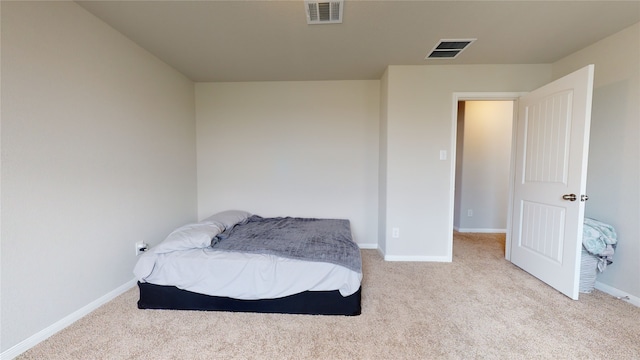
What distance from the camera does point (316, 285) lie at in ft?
5.90

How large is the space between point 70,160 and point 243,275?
1456 millimetres

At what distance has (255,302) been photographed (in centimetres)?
184

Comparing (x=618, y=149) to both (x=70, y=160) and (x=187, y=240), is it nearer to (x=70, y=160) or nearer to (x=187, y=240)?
(x=187, y=240)

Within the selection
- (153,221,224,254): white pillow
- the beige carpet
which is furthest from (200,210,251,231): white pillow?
the beige carpet

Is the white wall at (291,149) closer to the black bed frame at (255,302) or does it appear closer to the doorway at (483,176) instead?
the black bed frame at (255,302)

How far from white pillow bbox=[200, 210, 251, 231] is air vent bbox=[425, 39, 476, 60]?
272cm

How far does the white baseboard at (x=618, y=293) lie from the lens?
1944 mm

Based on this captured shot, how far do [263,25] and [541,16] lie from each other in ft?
7.04

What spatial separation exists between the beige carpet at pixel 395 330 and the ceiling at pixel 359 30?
2237 mm

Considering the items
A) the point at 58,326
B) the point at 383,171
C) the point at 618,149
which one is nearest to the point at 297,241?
the point at 383,171

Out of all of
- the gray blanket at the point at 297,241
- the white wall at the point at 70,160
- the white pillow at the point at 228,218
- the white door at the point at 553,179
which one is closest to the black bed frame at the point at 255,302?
the gray blanket at the point at 297,241

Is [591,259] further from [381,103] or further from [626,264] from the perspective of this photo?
[381,103]

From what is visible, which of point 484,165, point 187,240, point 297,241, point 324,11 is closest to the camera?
point 324,11

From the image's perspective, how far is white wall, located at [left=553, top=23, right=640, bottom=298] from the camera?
6.47ft
